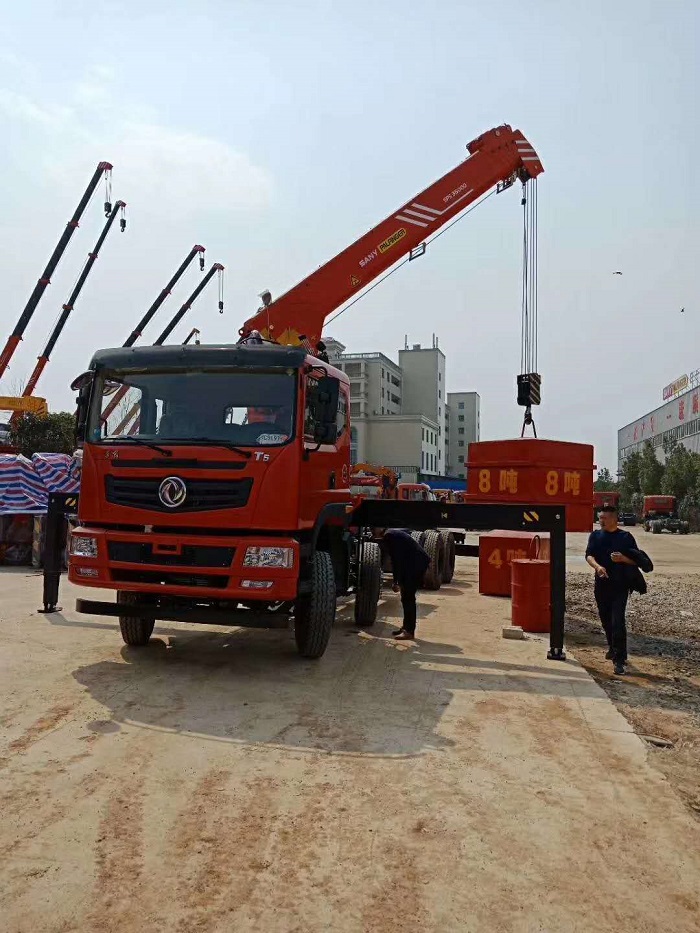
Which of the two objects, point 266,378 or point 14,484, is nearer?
point 266,378

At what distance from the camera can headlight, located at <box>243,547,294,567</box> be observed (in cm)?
604

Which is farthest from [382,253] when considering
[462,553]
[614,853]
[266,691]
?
[614,853]

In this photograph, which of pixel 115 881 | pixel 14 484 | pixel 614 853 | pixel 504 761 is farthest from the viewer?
pixel 14 484

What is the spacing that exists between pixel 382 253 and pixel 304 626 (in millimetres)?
7579

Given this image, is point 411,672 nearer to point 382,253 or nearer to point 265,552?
point 265,552

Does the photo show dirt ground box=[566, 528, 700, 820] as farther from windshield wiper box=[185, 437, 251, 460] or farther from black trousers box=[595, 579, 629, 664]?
windshield wiper box=[185, 437, 251, 460]

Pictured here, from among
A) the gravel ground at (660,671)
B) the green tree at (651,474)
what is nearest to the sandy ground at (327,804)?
the gravel ground at (660,671)

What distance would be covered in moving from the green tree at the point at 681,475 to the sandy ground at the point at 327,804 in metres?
50.3

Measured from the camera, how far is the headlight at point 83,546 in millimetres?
6383

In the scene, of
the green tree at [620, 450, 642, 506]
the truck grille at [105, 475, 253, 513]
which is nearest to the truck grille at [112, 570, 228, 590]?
the truck grille at [105, 475, 253, 513]

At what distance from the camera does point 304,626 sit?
6922mm

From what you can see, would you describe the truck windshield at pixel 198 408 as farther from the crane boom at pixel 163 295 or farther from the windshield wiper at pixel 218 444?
the crane boom at pixel 163 295

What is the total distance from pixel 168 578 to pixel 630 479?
225ft

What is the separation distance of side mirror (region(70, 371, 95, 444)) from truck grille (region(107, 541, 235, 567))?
1.21 meters
